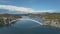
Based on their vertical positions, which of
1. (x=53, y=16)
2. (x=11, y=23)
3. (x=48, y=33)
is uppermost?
(x=53, y=16)

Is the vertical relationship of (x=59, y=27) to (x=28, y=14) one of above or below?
below

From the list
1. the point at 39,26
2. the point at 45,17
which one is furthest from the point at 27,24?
the point at 45,17

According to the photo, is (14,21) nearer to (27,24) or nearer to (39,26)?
(27,24)

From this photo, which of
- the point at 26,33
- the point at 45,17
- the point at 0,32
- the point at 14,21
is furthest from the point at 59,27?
the point at 0,32

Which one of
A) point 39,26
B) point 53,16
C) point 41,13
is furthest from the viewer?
point 39,26

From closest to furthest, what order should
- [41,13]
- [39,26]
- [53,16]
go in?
[41,13] < [53,16] < [39,26]

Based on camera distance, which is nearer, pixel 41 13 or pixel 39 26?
pixel 41 13
